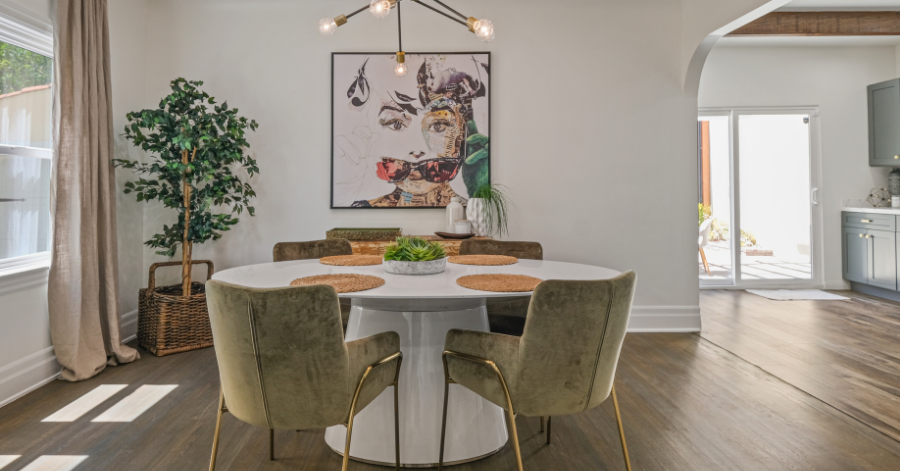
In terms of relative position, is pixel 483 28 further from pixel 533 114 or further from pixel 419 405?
pixel 533 114

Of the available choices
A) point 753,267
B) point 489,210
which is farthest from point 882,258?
point 489,210

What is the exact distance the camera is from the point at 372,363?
144 centimetres

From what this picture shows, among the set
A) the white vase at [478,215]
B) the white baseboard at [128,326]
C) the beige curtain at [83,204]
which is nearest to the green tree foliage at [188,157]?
the beige curtain at [83,204]

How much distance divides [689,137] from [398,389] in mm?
3211

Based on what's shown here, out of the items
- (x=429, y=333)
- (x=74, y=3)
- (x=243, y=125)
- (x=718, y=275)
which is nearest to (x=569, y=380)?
(x=429, y=333)

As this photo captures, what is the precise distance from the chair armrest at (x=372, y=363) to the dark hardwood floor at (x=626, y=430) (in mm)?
481

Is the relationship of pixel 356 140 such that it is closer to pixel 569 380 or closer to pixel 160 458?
pixel 160 458

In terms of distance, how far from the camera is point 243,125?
3.33m

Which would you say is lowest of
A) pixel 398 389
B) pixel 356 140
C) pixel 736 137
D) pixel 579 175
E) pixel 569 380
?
pixel 398 389

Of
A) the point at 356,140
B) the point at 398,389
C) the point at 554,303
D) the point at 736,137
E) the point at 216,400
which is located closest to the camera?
the point at 554,303

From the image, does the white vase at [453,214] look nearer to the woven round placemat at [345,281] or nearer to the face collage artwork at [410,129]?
the face collage artwork at [410,129]

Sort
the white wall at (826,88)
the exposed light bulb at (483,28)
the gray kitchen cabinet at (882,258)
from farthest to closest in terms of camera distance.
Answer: the white wall at (826,88)
the gray kitchen cabinet at (882,258)
the exposed light bulb at (483,28)

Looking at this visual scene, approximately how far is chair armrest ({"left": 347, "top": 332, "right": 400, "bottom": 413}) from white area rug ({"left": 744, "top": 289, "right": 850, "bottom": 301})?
15.5 feet

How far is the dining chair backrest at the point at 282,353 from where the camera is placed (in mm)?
1217
